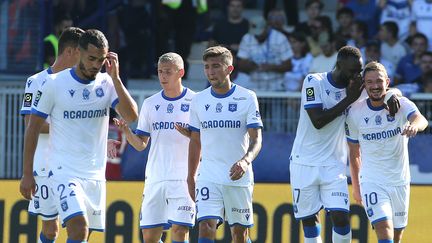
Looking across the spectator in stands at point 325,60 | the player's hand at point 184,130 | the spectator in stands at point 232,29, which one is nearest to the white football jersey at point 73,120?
the player's hand at point 184,130

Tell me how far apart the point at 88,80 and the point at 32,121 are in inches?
23.7

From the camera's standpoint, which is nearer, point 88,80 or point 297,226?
point 88,80

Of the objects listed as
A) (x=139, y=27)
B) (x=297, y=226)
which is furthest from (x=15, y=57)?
(x=297, y=226)

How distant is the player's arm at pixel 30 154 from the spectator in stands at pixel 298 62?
6872 millimetres

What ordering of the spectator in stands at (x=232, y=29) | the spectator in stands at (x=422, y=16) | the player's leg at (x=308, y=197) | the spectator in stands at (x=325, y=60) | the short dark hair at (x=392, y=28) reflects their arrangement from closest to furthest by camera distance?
the player's leg at (x=308, y=197) → the spectator in stands at (x=325, y=60) → the spectator in stands at (x=232, y=29) → the short dark hair at (x=392, y=28) → the spectator in stands at (x=422, y=16)

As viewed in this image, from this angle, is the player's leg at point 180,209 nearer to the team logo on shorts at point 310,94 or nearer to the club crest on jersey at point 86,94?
the team logo on shorts at point 310,94

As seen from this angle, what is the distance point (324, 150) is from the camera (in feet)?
38.2

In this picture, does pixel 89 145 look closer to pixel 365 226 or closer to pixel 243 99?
pixel 243 99

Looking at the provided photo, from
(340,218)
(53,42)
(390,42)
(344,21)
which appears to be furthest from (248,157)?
(344,21)

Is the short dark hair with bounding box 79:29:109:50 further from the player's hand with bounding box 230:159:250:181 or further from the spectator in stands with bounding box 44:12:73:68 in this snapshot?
the spectator in stands with bounding box 44:12:73:68

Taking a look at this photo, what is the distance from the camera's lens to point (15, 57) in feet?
57.2

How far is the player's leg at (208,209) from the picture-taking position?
1130cm

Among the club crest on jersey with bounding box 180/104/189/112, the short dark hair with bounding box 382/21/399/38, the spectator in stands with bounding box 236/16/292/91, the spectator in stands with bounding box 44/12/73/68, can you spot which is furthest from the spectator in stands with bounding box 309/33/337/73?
the club crest on jersey with bounding box 180/104/189/112

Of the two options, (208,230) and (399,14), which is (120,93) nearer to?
(208,230)
